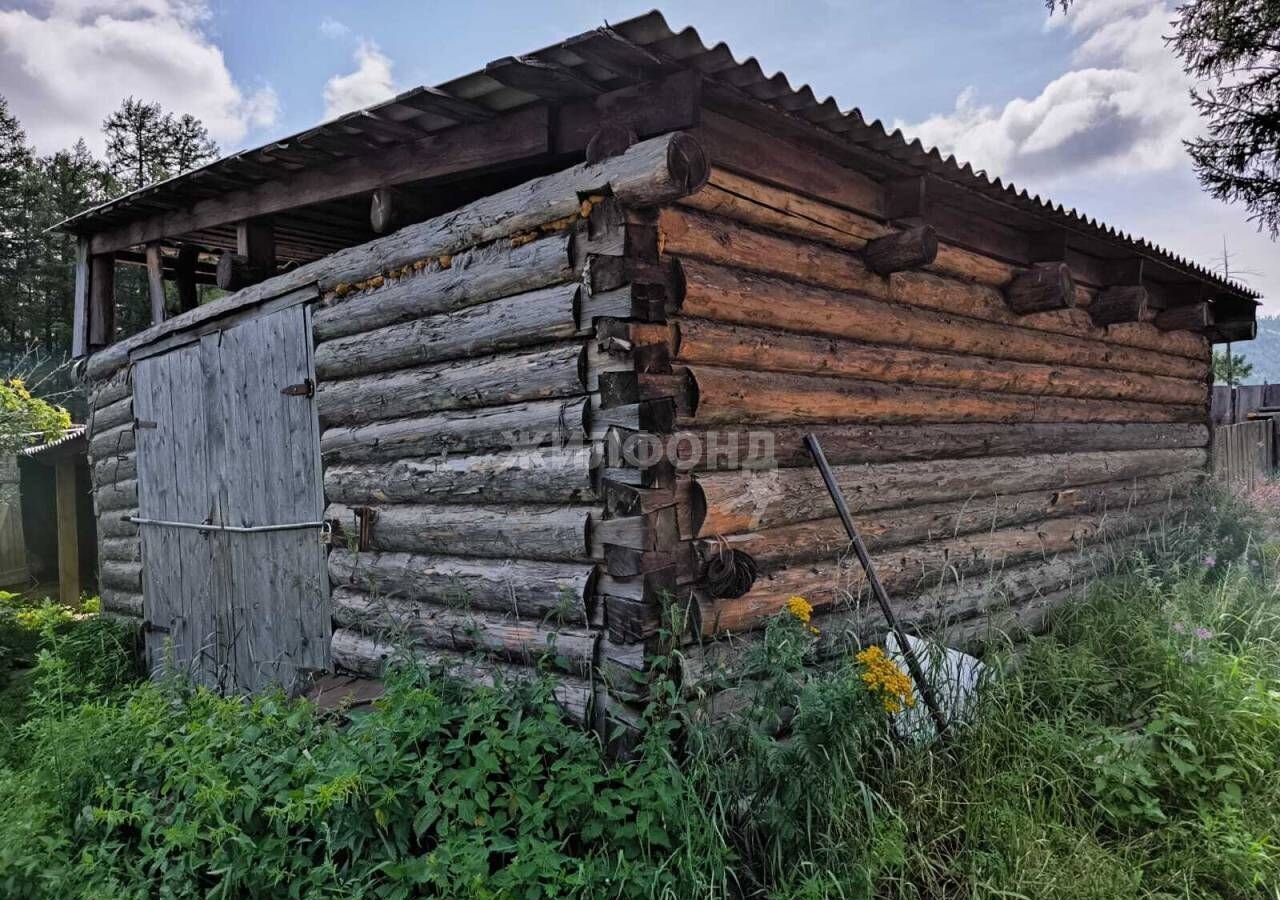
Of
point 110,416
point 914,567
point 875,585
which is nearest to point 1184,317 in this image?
point 914,567

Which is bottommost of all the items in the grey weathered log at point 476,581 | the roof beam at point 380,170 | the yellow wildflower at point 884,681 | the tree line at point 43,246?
the yellow wildflower at point 884,681

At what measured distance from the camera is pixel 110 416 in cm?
754

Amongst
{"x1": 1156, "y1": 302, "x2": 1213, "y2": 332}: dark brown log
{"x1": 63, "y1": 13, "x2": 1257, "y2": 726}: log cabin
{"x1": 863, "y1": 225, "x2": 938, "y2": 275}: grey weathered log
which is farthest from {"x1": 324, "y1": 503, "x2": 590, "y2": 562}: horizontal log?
{"x1": 1156, "y1": 302, "x2": 1213, "y2": 332}: dark brown log

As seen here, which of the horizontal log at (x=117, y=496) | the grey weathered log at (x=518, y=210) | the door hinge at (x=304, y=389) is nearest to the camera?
the grey weathered log at (x=518, y=210)

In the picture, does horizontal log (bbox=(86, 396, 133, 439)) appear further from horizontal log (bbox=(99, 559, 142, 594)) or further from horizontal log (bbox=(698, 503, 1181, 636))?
horizontal log (bbox=(698, 503, 1181, 636))

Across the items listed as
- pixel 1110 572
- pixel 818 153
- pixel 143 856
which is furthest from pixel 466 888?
pixel 1110 572

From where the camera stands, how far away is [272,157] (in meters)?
4.74

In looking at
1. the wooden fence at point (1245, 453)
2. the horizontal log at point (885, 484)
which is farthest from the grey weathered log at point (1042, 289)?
the wooden fence at point (1245, 453)

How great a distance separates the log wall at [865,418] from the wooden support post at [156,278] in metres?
5.08

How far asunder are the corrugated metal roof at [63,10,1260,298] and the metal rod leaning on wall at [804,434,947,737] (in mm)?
1701

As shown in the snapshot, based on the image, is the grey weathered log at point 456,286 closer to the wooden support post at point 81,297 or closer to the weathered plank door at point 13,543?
the wooden support post at point 81,297

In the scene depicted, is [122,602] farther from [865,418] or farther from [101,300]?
[865,418]

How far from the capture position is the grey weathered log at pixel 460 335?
3.75 metres

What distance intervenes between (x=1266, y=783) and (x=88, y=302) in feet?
30.4
